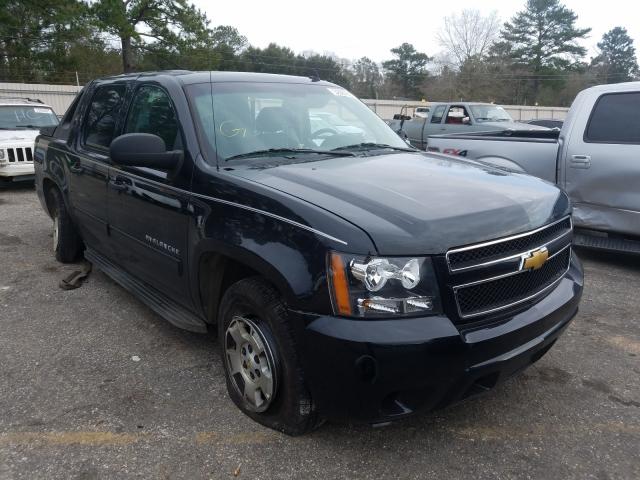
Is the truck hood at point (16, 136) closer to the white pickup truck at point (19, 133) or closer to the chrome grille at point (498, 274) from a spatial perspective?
the white pickup truck at point (19, 133)

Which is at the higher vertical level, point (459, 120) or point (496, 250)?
point (459, 120)

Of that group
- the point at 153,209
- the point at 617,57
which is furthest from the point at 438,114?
the point at 617,57

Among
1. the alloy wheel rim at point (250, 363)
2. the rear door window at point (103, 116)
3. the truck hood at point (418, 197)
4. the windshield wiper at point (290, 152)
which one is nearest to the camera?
the truck hood at point (418, 197)

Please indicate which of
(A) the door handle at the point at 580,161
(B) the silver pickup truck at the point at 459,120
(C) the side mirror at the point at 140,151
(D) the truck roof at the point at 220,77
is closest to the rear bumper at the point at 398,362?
(C) the side mirror at the point at 140,151

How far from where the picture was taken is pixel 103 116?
4.52m

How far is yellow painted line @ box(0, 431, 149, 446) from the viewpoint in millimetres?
2754

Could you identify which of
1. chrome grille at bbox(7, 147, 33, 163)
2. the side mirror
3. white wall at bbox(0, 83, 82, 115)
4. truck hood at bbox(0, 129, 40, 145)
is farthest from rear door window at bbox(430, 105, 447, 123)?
white wall at bbox(0, 83, 82, 115)

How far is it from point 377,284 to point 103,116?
3280mm

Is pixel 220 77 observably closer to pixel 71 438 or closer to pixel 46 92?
pixel 71 438

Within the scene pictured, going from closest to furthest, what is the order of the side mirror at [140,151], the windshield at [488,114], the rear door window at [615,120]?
the side mirror at [140,151], the rear door window at [615,120], the windshield at [488,114]

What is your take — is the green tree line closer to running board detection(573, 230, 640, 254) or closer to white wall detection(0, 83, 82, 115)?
white wall detection(0, 83, 82, 115)

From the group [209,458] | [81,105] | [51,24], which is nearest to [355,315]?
[209,458]

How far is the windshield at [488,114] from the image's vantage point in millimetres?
13940

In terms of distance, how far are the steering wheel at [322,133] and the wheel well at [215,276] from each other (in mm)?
1117
